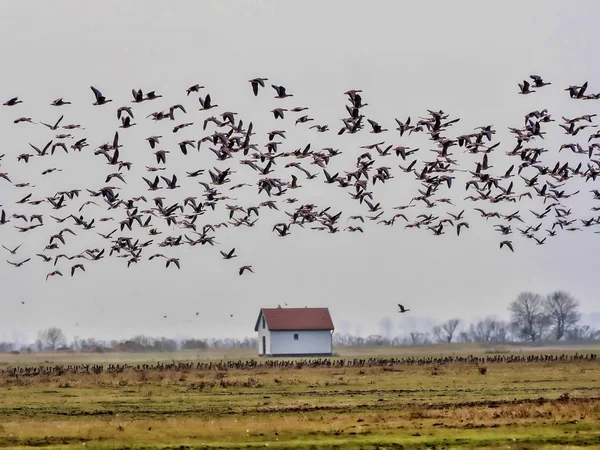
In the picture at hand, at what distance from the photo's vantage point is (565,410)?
49125 mm

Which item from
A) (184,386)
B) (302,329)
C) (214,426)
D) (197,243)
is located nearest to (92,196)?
(197,243)

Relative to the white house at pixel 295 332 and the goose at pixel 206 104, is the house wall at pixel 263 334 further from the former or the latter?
the goose at pixel 206 104

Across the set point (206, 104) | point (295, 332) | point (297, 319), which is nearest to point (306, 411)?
point (206, 104)

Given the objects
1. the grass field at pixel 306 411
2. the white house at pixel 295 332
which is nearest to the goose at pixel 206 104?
the grass field at pixel 306 411

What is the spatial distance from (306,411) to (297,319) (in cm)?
8104

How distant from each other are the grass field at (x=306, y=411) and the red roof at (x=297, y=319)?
1974 inches

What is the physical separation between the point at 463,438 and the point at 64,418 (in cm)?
1707

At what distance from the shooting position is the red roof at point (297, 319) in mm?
130125

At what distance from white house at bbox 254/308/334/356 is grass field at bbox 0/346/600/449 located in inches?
1942

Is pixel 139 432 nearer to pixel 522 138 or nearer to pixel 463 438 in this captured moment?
pixel 463 438

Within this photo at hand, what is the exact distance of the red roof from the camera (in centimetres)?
13012

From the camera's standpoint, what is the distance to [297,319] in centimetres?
13225

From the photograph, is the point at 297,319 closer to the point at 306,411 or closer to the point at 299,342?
the point at 299,342

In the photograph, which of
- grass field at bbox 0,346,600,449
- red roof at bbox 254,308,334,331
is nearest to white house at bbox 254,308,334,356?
red roof at bbox 254,308,334,331
